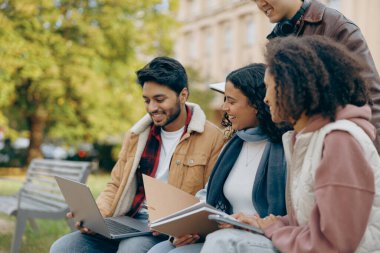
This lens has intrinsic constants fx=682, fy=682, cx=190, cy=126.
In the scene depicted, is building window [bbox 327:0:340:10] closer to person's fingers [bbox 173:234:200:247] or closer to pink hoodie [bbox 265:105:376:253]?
person's fingers [bbox 173:234:200:247]

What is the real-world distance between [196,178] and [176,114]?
1.30 ft

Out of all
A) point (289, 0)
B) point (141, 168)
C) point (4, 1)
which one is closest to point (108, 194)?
point (141, 168)

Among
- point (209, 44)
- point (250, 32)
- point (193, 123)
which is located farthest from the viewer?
point (209, 44)

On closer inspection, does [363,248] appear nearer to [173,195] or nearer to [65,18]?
[173,195]

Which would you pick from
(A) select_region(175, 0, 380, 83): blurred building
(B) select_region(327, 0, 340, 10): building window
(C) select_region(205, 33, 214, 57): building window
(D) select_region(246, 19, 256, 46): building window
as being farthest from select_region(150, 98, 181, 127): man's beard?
(C) select_region(205, 33, 214, 57): building window

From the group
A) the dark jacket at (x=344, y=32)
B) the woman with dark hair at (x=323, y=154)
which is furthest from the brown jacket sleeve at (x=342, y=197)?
the dark jacket at (x=344, y=32)

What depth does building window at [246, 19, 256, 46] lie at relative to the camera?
127ft

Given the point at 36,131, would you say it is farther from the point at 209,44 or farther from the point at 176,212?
the point at 176,212

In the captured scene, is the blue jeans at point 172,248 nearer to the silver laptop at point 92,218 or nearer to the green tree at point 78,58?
the silver laptop at point 92,218

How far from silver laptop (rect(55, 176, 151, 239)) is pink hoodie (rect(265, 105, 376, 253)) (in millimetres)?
1291

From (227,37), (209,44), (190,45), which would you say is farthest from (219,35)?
(190,45)

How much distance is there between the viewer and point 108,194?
3873mm

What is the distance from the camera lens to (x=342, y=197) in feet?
7.25

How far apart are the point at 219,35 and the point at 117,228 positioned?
39558mm
